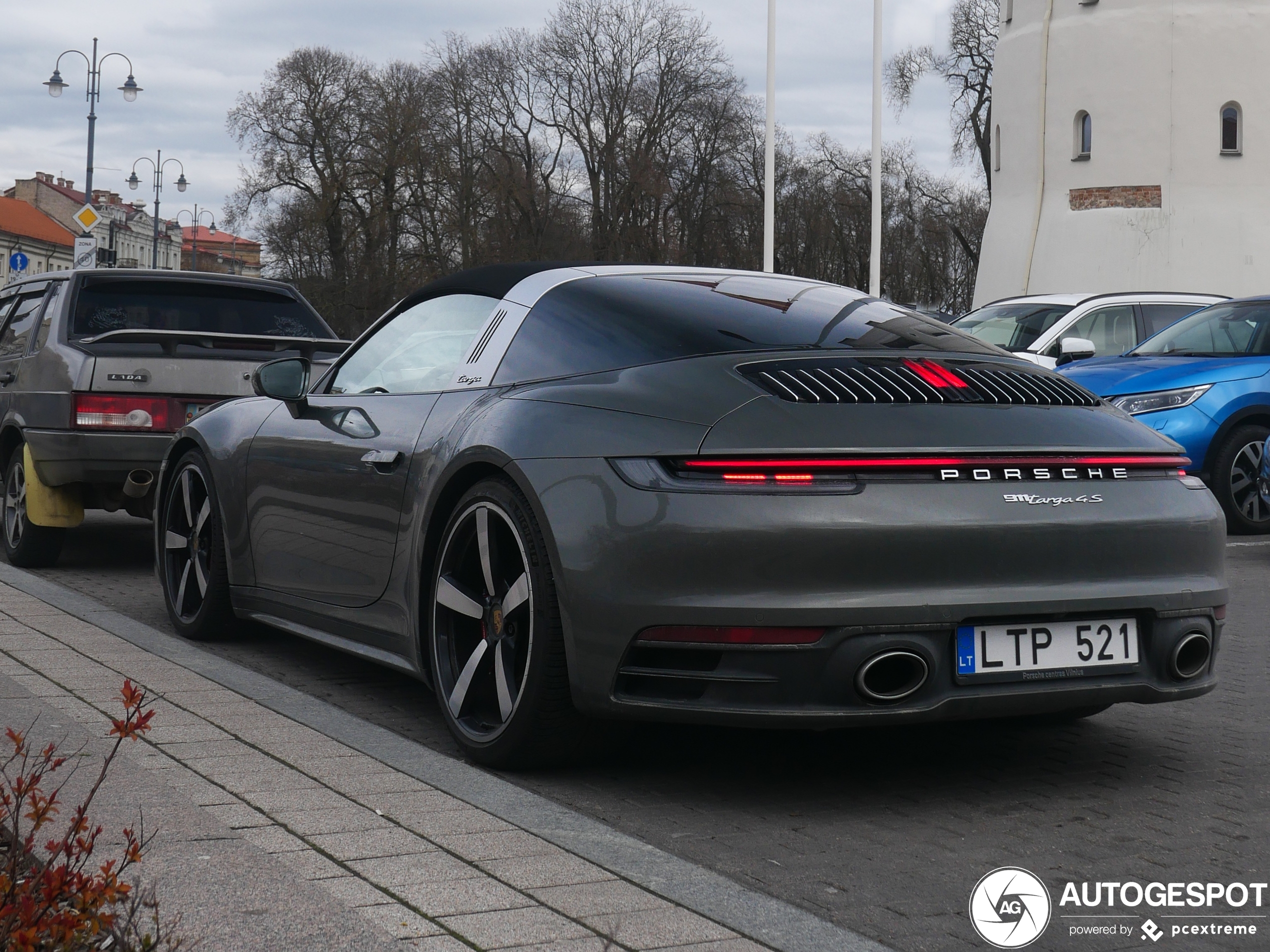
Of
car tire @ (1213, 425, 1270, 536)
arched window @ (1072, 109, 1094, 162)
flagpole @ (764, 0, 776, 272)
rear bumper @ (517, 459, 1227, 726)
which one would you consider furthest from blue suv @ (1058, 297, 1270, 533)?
arched window @ (1072, 109, 1094, 162)

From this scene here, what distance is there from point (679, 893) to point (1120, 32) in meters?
42.2

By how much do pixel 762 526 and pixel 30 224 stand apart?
130169 millimetres

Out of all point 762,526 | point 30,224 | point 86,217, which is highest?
point 30,224

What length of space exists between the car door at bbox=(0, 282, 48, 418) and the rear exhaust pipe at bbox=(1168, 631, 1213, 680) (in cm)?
713

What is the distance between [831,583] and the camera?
148 inches

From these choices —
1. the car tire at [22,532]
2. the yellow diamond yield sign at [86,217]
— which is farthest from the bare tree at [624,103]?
the car tire at [22,532]

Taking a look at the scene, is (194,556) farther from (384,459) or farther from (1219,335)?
(1219,335)

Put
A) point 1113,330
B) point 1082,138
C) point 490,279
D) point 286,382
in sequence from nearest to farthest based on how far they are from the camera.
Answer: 1. point 490,279
2. point 286,382
3. point 1113,330
4. point 1082,138

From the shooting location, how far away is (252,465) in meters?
6.00

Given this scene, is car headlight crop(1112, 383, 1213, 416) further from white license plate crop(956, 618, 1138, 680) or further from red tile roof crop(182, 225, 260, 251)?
red tile roof crop(182, 225, 260, 251)

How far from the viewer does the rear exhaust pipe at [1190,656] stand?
13.6ft

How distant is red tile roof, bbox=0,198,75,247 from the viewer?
117 meters

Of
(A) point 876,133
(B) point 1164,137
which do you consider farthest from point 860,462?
(B) point 1164,137

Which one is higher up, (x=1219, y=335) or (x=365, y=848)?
(x=1219, y=335)
